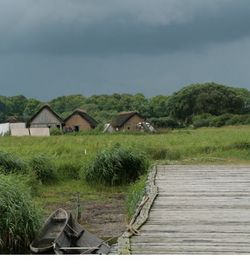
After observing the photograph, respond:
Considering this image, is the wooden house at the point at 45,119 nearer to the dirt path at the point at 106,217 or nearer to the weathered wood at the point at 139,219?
the dirt path at the point at 106,217

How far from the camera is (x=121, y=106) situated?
2859 inches

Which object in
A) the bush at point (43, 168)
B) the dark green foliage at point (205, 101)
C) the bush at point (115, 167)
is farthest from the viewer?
the dark green foliage at point (205, 101)

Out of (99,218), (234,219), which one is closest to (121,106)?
(99,218)

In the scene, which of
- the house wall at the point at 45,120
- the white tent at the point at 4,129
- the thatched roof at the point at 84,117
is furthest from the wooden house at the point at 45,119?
the white tent at the point at 4,129

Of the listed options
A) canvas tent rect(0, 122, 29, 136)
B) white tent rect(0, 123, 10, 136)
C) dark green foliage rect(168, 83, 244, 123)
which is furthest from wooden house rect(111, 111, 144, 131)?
white tent rect(0, 123, 10, 136)

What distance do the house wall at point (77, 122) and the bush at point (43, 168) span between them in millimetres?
34050

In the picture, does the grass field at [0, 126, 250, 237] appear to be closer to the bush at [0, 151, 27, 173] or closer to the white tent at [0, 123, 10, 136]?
the bush at [0, 151, 27, 173]

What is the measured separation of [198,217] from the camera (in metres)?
7.34

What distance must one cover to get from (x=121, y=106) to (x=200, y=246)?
67.1m

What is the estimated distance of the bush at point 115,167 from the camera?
15.7 meters

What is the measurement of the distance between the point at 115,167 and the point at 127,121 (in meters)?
33.8

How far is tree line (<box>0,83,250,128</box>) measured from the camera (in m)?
52.7

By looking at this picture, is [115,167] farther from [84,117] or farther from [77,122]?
[84,117]

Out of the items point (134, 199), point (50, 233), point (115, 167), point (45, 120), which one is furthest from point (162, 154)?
point (45, 120)
